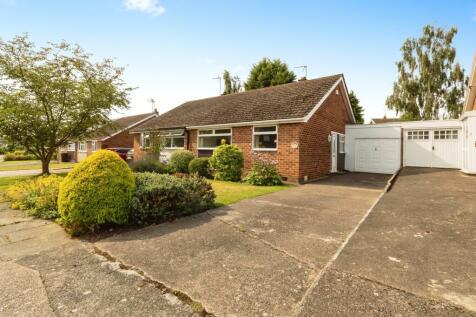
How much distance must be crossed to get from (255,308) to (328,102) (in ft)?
43.9

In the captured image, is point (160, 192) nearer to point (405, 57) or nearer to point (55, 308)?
point (55, 308)

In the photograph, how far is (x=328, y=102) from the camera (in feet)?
45.9

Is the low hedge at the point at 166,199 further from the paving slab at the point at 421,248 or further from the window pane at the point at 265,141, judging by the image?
the window pane at the point at 265,141

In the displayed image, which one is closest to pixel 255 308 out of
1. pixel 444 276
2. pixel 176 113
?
pixel 444 276

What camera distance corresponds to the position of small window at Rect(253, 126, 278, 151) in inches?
484

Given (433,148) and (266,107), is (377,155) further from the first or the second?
(266,107)

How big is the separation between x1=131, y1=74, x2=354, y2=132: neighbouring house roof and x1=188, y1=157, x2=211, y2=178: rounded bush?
101 inches

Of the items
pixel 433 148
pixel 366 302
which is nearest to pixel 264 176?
pixel 366 302

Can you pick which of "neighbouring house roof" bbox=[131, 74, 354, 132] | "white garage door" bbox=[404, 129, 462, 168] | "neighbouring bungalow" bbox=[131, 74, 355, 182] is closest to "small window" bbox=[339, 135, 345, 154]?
"neighbouring bungalow" bbox=[131, 74, 355, 182]

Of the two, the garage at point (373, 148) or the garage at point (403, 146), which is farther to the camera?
the garage at point (373, 148)

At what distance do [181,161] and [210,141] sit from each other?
7.46ft

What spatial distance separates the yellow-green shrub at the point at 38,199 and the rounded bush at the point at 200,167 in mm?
6903

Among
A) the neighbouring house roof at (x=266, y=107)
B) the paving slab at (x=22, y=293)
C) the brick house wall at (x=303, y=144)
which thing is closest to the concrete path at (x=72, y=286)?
the paving slab at (x=22, y=293)

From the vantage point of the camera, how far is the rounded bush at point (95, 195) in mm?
4887
